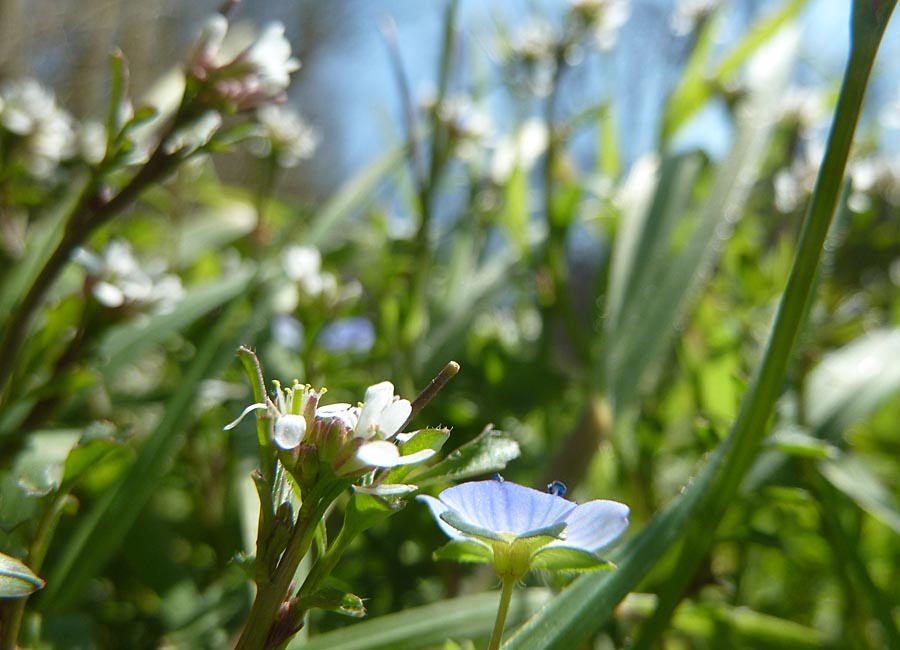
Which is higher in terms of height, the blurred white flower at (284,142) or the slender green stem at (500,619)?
the slender green stem at (500,619)

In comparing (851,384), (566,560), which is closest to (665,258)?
(851,384)

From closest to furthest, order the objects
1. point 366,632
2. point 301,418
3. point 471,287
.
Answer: point 301,418 < point 366,632 < point 471,287

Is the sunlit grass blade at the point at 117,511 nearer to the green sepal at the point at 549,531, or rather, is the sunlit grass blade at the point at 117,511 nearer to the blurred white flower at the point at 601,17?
the green sepal at the point at 549,531

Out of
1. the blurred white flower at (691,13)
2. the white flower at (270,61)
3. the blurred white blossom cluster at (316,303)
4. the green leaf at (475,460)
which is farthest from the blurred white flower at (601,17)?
the green leaf at (475,460)

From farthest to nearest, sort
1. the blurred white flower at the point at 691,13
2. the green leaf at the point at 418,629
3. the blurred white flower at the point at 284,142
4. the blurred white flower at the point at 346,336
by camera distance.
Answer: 1. the blurred white flower at the point at 691,13
2. the blurred white flower at the point at 284,142
3. the blurred white flower at the point at 346,336
4. the green leaf at the point at 418,629

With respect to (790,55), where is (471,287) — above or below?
below

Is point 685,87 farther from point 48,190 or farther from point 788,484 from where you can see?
point 48,190

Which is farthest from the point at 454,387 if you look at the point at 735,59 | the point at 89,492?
the point at 735,59

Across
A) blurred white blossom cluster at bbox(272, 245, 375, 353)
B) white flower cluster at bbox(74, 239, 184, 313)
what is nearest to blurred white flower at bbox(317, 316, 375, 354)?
blurred white blossom cluster at bbox(272, 245, 375, 353)
